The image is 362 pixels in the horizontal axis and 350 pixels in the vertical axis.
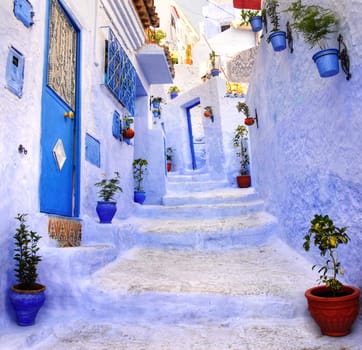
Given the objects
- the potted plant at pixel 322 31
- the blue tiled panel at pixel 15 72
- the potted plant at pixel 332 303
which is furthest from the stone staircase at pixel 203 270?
the potted plant at pixel 322 31

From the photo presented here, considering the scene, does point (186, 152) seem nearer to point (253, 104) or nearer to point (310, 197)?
point (253, 104)

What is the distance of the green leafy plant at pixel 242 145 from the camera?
10688 millimetres

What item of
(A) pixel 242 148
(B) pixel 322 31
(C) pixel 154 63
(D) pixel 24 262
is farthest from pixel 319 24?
(A) pixel 242 148

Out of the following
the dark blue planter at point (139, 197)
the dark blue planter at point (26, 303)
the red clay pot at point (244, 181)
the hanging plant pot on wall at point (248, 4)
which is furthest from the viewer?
the red clay pot at point (244, 181)

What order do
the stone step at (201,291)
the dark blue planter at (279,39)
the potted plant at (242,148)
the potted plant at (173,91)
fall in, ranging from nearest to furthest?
the stone step at (201,291) → the dark blue planter at (279,39) → the potted plant at (242,148) → the potted plant at (173,91)

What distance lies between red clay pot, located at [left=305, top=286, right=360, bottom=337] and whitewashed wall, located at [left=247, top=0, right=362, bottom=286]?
47 cm

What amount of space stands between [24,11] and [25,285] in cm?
223

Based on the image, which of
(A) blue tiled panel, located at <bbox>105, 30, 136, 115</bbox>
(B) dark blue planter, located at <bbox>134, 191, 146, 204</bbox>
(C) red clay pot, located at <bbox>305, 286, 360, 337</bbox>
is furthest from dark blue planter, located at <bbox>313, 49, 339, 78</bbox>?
(B) dark blue planter, located at <bbox>134, 191, 146, 204</bbox>

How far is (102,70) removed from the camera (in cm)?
532

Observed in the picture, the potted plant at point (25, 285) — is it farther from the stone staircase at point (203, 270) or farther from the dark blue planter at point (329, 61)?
the dark blue planter at point (329, 61)

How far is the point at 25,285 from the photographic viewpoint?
8.63 feet

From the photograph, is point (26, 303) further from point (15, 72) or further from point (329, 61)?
point (329, 61)

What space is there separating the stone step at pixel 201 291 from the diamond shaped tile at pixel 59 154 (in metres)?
1.21

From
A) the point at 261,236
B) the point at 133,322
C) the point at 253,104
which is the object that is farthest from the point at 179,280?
the point at 253,104
